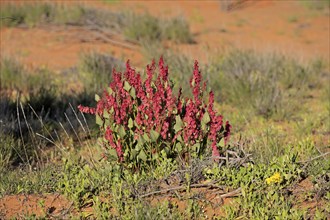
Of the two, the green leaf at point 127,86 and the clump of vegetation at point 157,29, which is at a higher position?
the green leaf at point 127,86

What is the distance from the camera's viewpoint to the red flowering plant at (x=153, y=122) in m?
4.28

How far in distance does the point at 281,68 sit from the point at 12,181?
20.6 ft

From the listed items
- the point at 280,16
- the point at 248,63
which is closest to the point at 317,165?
the point at 248,63

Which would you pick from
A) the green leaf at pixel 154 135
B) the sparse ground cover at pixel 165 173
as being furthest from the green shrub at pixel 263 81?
the green leaf at pixel 154 135

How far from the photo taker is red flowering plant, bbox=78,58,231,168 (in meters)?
4.28

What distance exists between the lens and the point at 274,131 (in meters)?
6.55

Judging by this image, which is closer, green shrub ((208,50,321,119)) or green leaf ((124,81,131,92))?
green leaf ((124,81,131,92))

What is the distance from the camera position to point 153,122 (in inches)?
169

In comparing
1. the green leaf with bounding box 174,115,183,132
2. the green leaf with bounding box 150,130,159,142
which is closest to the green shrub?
the green leaf with bounding box 174,115,183,132

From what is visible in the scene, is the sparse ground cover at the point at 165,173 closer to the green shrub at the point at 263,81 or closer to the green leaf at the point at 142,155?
the green leaf at the point at 142,155

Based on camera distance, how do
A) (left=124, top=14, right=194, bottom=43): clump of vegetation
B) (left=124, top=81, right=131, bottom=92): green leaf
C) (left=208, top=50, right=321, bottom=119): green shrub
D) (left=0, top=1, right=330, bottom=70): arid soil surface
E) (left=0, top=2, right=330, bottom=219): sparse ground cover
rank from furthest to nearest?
(left=124, top=14, right=194, bottom=43): clump of vegetation, (left=0, top=1, right=330, bottom=70): arid soil surface, (left=208, top=50, right=321, bottom=119): green shrub, (left=124, top=81, right=131, bottom=92): green leaf, (left=0, top=2, right=330, bottom=219): sparse ground cover

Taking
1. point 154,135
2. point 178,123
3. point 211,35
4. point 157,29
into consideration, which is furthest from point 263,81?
point 211,35

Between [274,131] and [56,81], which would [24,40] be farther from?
[274,131]

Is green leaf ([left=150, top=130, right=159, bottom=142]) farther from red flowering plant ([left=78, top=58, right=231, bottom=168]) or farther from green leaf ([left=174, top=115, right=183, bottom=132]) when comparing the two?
green leaf ([left=174, top=115, right=183, bottom=132])
